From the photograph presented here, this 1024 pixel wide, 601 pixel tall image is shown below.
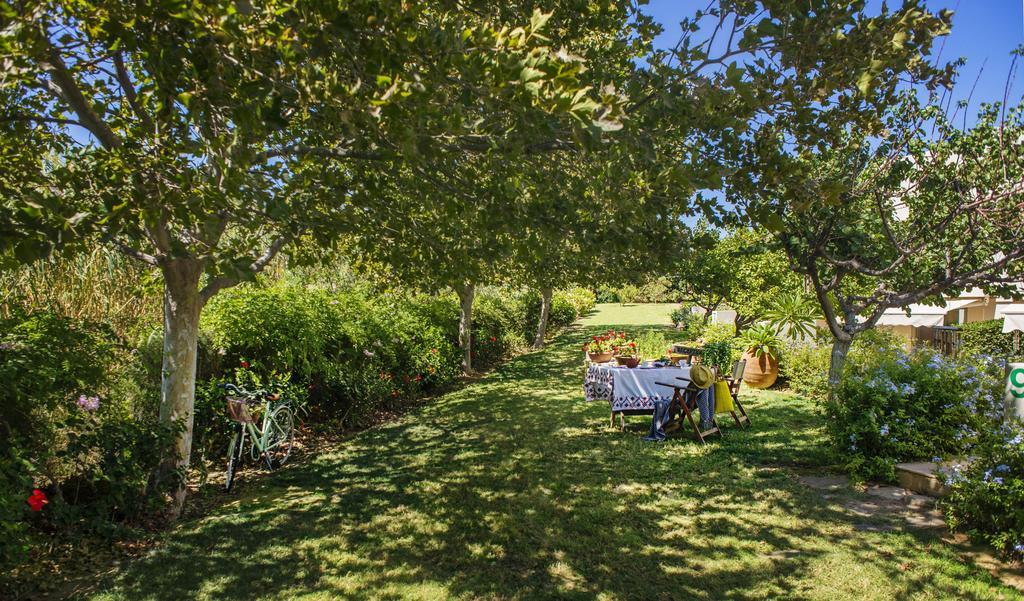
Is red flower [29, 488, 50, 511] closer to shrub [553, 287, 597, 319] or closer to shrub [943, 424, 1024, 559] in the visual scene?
shrub [943, 424, 1024, 559]

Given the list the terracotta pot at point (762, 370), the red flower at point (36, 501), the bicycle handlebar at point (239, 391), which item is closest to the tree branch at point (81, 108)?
the red flower at point (36, 501)

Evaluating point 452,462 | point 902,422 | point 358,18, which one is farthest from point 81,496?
point 902,422

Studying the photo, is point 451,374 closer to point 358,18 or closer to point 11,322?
point 11,322

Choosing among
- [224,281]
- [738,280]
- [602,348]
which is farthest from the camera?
[738,280]

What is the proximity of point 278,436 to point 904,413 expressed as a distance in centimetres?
680

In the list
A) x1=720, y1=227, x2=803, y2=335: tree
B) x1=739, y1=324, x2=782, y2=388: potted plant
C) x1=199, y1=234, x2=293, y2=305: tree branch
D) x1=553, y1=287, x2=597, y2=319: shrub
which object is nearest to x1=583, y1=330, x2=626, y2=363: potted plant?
x1=739, y1=324, x2=782, y2=388: potted plant

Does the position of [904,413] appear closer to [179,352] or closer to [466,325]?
[179,352]

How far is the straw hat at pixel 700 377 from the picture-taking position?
7.68 m

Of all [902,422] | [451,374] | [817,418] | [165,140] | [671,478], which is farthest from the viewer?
[451,374]

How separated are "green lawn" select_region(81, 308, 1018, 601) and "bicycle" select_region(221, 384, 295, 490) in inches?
12.4

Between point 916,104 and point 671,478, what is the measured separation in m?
5.39

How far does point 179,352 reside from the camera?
507cm

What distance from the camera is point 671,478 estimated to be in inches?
247

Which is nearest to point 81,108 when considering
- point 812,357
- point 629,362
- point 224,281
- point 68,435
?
point 224,281
